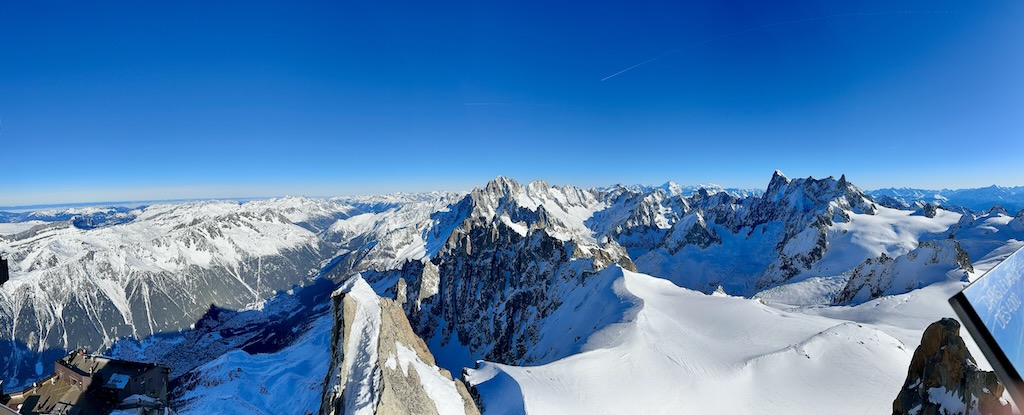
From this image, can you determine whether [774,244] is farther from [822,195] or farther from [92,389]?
[92,389]

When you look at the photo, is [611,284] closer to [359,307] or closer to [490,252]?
[359,307]

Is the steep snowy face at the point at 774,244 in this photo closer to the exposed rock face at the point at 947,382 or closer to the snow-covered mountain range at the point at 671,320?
the snow-covered mountain range at the point at 671,320

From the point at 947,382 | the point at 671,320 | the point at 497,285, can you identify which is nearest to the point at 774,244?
the point at 497,285

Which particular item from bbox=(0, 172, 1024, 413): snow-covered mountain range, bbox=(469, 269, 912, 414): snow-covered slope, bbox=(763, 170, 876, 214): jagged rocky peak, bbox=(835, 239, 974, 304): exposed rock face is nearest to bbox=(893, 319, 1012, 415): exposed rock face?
bbox=(469, 269, 912, 414): snow-covered slope

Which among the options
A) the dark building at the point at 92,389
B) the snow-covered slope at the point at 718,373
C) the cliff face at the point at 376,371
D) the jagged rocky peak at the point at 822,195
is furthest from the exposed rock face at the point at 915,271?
the dark building at the point at 92,389

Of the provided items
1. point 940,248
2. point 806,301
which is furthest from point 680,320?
point 806,301
